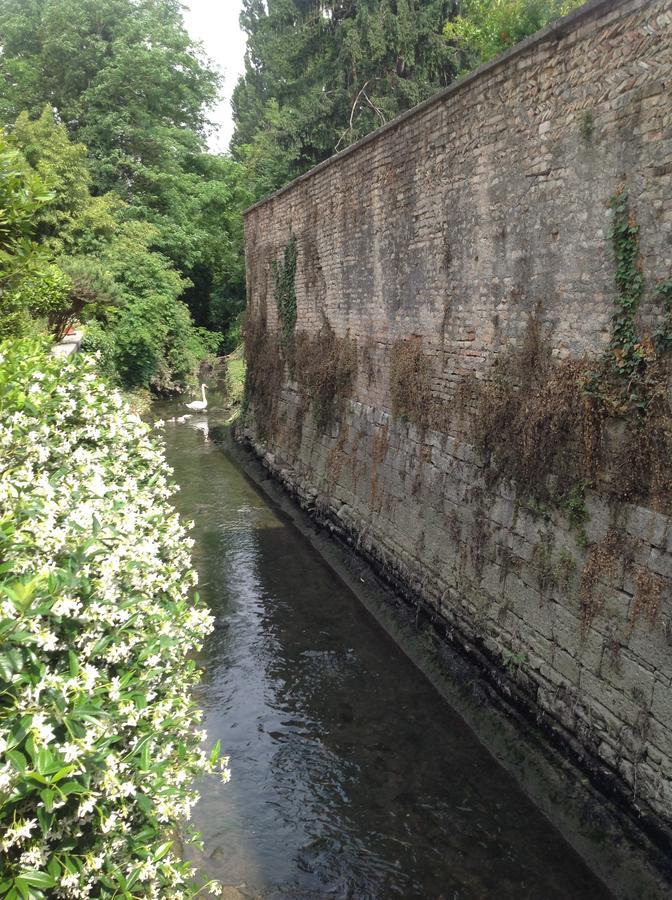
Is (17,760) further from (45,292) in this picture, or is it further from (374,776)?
(45,292)

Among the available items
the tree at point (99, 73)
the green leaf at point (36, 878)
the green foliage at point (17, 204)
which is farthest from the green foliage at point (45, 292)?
the tree at point (99, 73)

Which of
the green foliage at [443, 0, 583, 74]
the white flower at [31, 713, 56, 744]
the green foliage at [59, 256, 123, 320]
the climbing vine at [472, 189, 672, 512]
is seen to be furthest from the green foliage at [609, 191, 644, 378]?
the green foliage at [443, 0, 583, 74]

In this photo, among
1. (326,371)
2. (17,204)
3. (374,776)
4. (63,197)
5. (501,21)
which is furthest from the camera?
(63,197)

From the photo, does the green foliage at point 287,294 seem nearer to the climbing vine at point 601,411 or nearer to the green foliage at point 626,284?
the climbing vine at point 601,411

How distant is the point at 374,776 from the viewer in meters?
6.07

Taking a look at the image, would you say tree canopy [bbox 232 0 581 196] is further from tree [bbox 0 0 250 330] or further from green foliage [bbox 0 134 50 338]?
green foliage [bbox 0 134 50 338]

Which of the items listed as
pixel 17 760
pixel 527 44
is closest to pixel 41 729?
pixel 17 760

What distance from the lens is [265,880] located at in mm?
5004

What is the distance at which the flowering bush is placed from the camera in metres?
2.37

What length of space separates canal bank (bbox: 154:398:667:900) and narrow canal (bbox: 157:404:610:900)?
0.05ft

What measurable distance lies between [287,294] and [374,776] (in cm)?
1049

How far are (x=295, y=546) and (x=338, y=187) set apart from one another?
19.0 ft

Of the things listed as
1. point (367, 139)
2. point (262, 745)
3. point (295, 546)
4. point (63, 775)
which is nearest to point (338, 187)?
point (367, 139)

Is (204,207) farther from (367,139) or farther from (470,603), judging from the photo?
(470,603)
